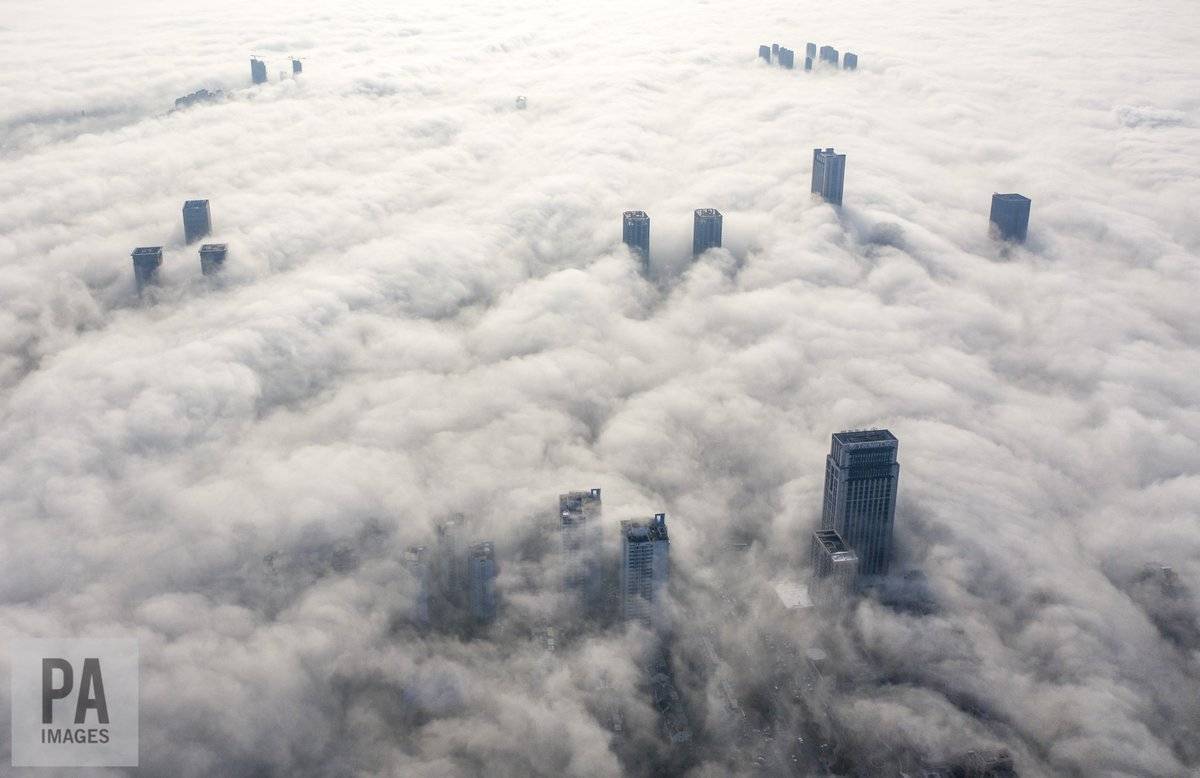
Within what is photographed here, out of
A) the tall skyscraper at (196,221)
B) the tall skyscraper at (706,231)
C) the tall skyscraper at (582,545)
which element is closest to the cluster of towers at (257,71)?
the tall skyscraper at (196,221)

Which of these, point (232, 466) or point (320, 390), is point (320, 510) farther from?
point (320, 390)

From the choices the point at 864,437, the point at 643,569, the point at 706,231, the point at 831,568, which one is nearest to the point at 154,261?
the point at 706,231

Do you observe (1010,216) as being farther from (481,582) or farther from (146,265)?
(146,265)

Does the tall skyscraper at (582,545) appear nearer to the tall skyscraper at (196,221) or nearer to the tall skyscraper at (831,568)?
the tall skyscraper at (831,568)

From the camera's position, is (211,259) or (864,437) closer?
(864,437)

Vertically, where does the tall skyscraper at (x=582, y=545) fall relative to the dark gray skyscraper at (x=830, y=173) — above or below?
below

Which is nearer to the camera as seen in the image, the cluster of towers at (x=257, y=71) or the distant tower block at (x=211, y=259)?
the distant tower block at (x=211, y=259)

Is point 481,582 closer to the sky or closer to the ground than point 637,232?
closer to the ground
